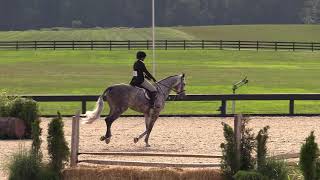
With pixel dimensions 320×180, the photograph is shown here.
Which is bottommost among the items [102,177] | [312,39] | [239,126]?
[102,177]

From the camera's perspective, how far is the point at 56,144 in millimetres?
14484

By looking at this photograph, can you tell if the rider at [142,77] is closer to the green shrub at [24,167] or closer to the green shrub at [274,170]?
the green shrub at [24,167]

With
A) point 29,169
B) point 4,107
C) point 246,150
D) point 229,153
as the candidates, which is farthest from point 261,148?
point 4,107

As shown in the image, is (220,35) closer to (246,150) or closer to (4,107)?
(4,107)

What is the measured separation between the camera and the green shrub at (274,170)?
44.9 feet

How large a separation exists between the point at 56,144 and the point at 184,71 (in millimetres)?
40560

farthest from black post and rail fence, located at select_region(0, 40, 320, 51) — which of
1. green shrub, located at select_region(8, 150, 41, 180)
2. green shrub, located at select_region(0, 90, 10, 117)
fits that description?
green shrub, located at select_region(8, 150, 41, 180)

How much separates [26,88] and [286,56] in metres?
39.9

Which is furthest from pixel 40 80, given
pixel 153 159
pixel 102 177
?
pixel 102 177

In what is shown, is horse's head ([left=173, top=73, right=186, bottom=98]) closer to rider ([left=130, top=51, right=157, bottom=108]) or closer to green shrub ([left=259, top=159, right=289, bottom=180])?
rider ([left=130, top=51, right=157, bottom=108])

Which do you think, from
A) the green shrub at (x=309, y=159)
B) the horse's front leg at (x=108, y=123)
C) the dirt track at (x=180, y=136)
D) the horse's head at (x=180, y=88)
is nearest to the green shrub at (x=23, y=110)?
the dirt track at (x=180, y=136)

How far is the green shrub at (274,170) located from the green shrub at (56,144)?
3.46 metres

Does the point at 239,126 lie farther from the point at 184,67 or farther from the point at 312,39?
the point at 312,39

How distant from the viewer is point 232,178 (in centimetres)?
1392
